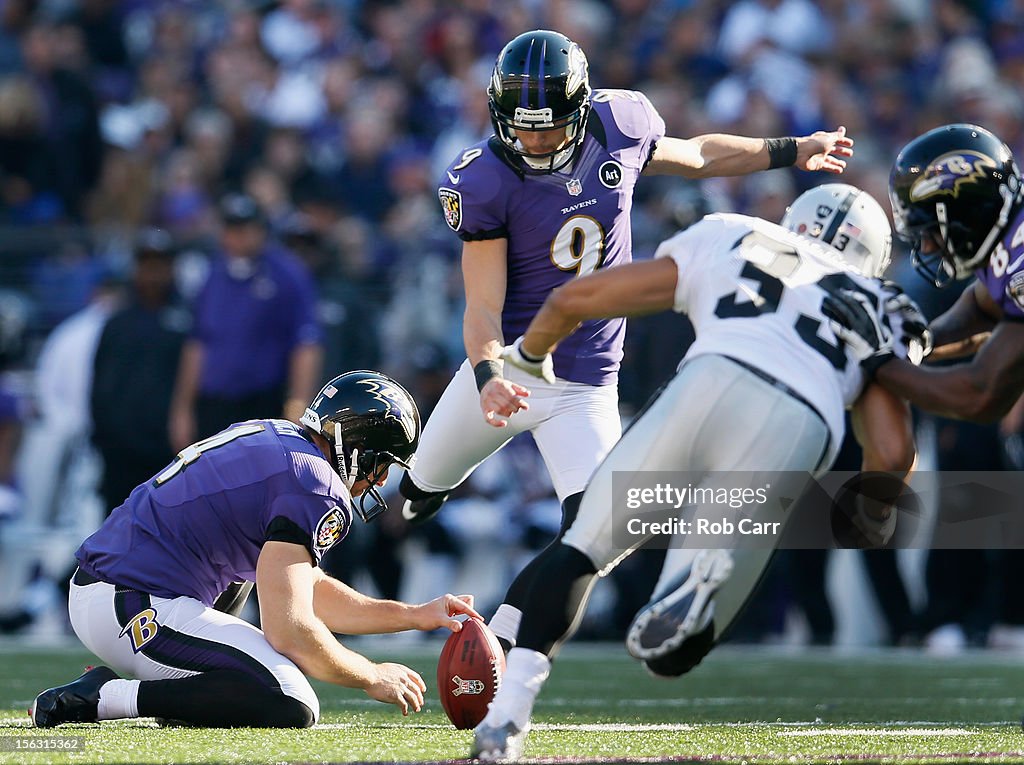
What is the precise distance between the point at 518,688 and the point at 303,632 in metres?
0.86

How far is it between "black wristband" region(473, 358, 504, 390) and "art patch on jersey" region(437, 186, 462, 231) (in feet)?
1.96

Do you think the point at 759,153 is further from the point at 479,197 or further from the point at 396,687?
the point at 396,687

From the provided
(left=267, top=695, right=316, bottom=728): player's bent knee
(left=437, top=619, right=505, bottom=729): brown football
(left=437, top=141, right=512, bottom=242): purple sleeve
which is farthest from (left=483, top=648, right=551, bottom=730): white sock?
(left=437, top=141, right=512, bottom=242): purple sleeve

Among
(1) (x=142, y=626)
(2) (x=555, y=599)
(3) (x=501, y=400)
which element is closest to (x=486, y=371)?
(3) (x=501, y=400)

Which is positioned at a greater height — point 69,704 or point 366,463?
point 366,463

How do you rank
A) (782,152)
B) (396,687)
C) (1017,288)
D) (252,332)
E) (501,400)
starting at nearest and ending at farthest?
1. (1017,288)
2. (501,400)
3. (396,687)
4. (782,152)
5. (252,332)

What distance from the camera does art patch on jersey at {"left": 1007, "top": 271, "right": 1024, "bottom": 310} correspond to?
4219mm

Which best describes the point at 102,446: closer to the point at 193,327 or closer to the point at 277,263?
the point at 193,327

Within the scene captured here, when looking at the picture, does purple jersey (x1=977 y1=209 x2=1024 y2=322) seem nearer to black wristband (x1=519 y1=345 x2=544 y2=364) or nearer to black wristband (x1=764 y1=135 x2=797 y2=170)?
black wristband (x1=519 y1=345 x2=544 y2=364)

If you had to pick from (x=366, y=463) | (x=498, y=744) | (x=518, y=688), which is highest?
(x=366, y=463)

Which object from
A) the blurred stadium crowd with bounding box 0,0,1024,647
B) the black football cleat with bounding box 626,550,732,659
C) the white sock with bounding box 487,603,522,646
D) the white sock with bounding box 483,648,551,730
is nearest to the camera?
the black football cleat with bounding box 626,550,732,659

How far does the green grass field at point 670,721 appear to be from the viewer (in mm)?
4195

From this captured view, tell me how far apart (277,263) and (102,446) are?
5.03ft

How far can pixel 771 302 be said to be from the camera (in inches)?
161
